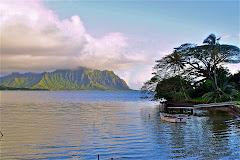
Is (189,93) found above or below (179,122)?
above

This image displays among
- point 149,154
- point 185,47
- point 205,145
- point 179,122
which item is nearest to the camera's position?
point 149,154

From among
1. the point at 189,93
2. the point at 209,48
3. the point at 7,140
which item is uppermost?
the point at 209,48

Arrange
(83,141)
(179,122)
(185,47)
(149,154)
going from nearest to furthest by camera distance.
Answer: (149,154) → (83,141) → (179,122) → (185,47)

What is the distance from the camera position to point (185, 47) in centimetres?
6469

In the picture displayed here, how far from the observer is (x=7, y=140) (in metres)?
22.7

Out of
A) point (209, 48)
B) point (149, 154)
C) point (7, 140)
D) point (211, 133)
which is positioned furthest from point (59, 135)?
point (209, 48)

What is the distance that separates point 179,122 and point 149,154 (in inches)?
691

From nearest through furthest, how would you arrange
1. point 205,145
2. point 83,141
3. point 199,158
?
point 199,158 < point 205,145 < point 83,141

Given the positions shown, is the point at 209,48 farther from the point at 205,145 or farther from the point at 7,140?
the point at 7,140

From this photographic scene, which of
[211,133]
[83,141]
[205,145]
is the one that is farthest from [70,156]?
[211,133]

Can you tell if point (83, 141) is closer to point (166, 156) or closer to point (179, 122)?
point (166, 156)

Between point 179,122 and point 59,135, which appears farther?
point 179,122

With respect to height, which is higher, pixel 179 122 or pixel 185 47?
pixel 185 47

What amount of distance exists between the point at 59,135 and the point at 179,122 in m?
17.8
